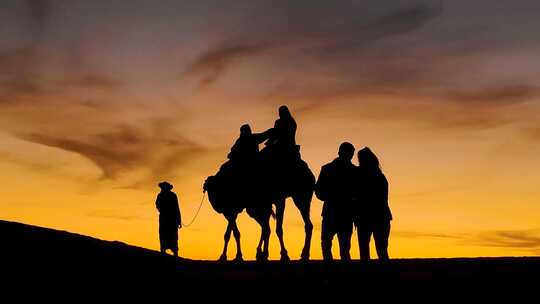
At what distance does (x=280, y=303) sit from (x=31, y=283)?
382 cm

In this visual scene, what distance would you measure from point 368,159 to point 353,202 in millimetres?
1295

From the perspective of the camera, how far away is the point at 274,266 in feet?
48.5

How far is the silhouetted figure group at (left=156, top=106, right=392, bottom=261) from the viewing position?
15883 mm

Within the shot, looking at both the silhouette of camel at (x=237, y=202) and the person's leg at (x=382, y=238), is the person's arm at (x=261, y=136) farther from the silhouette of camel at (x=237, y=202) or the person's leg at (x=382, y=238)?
the person's leg at (x=382, y=238)

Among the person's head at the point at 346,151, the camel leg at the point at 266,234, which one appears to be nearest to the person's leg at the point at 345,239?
the person's head at the point at 346,151

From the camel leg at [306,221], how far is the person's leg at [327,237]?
151 centimetres

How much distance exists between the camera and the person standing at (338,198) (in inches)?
629

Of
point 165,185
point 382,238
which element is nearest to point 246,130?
point 382,238

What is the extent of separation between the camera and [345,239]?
1653 cm

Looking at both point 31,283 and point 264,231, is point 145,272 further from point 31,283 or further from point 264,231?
point 264,231

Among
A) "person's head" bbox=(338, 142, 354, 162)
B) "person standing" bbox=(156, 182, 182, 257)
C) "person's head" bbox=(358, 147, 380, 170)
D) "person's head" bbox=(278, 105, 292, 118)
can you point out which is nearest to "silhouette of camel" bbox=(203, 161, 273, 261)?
"person's head" bbox=(278, 105, 292, 118)

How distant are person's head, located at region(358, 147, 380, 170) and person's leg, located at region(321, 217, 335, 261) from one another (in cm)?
164

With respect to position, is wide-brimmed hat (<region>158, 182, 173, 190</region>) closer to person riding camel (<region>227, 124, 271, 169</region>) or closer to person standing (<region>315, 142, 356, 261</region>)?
person riding camel (<region>227, 124, 271, 169</region>)

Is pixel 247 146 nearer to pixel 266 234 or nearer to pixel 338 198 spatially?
pixel 266 234
